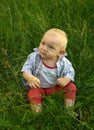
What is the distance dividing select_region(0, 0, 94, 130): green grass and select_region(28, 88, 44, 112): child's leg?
0.18 ft

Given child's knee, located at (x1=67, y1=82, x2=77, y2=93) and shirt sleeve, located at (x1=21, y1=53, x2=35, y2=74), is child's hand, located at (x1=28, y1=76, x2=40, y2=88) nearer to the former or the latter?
shirt sleeve, located at (x1=21, y1=53, x2=35, y2=74)

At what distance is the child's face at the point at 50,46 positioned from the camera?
362 cm

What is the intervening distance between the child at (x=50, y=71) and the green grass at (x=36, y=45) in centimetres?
9

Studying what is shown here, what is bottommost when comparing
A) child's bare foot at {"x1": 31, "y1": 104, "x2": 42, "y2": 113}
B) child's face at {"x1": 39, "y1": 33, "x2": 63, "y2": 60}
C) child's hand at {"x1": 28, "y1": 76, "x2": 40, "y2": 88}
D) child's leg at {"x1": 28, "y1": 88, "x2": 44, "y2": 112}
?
child's bare foot at {"x1": 31, "y1": 104, "x2": 42, "y2": 113}

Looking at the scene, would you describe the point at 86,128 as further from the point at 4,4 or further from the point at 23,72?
the point at 4,4

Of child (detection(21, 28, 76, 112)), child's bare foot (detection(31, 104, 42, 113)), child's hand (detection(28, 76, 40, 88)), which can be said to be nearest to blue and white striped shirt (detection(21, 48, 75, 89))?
child (detection(21, 28, 76, 112))

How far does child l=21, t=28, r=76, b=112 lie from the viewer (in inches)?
143

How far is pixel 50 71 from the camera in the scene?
3.71 metres

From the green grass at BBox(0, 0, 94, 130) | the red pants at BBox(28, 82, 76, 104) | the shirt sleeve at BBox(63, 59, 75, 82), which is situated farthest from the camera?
the shirt sleeve at BBox(63, 59, 75, 82)

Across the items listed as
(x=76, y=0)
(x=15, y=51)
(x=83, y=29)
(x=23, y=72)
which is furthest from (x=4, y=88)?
(x=76, y=0)

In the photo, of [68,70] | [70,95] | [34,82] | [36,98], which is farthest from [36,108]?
[68,70]

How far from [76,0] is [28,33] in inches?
30.8

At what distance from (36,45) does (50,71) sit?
514 millimetres

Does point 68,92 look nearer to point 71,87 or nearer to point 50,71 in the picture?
point 71,87
